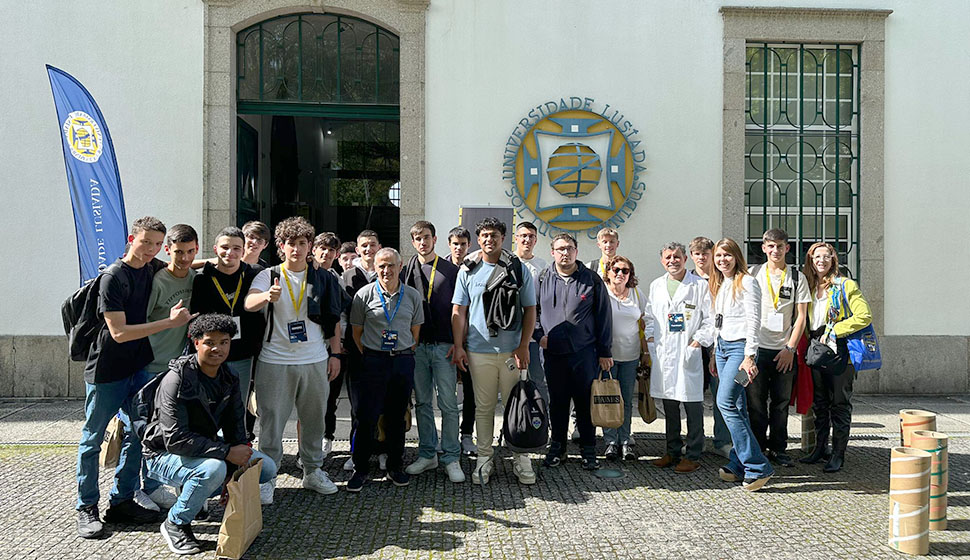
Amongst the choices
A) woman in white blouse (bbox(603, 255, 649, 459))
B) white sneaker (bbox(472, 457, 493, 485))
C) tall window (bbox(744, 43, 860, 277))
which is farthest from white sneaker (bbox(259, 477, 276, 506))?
tall window (bbox(744, 43, 860, 277))

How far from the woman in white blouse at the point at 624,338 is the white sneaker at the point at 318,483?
225 centimetres

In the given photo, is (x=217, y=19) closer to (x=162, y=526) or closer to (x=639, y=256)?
(x=639, y=256)

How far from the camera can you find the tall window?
352 inches

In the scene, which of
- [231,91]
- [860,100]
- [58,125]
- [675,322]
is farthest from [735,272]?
[58,125]

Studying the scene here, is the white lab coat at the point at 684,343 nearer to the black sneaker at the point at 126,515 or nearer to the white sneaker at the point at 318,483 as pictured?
the white sneaker at the point at 318,483

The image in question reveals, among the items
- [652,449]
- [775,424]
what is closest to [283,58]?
[652,449]

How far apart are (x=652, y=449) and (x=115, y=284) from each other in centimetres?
439

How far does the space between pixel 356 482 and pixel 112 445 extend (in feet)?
5.16

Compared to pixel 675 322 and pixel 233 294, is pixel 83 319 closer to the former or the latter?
pixel 233 294

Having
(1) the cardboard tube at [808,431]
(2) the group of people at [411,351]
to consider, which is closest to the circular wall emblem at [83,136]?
(2) the group of people at [411,351]

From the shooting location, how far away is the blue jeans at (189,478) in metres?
3.96

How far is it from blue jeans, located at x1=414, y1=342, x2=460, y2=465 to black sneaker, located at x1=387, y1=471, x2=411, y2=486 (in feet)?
1.01

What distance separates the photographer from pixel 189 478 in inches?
157

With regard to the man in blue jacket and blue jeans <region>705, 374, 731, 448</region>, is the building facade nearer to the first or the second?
blue jeans <region>705, 374, 731, 448</region>
